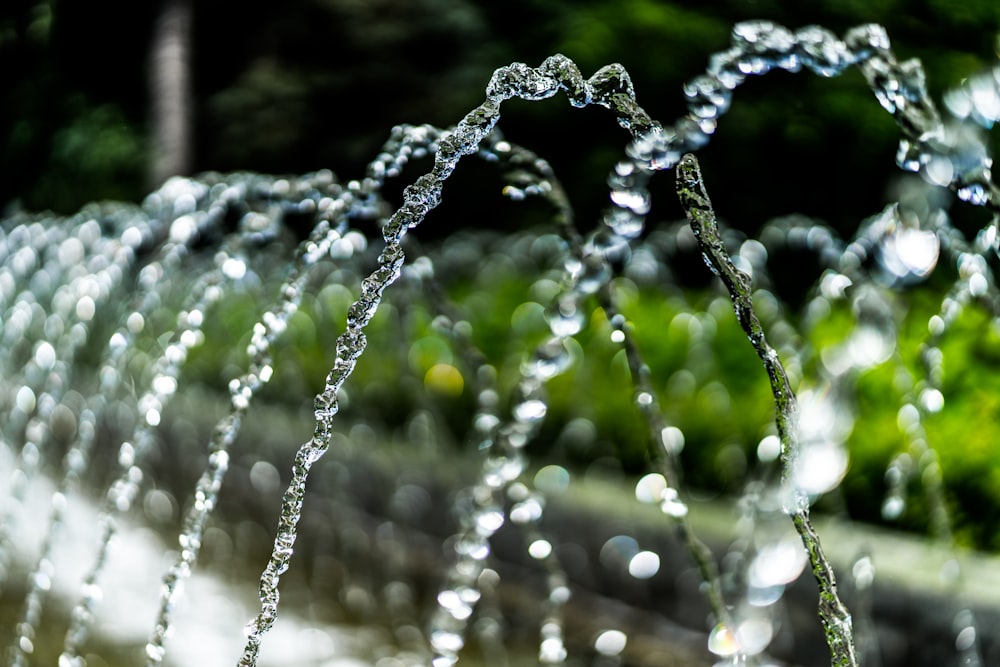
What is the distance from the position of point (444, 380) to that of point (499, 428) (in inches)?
29.4

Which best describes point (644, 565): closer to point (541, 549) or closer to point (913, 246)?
point (541, 549)

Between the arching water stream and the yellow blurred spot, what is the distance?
0.02 metres

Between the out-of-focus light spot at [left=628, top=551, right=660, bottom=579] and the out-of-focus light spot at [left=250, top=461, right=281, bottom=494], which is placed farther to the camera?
the out-of-focus light spot at [left=250, top=461, right=281, bottom=494]

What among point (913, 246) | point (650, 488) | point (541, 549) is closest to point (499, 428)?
point (650, 488)

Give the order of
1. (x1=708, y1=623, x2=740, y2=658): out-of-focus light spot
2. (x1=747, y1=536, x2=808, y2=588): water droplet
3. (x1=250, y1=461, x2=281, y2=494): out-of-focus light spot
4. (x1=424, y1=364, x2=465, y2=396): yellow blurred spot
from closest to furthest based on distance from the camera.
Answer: (x1=708, y1=623, x2=740, y2=658): out-of-focus light spot → (x1=747, y1=536, x2=808, y2=588): water droplet → (x1=424, y1=364, x2=465, y2=396): yellow blurred spot → (x1=250, y1=461, x2=281, y2=494): out-of-focus light spot

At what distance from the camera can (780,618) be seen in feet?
9.80

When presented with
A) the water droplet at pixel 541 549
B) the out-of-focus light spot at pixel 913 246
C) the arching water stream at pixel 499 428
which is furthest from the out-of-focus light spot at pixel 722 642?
the out-of-focus light spot at pixel 913 246

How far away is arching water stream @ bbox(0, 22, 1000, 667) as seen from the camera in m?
1.86

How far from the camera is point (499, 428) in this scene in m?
3.84

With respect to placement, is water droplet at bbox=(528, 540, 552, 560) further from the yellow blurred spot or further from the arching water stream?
the yellow blurred spot

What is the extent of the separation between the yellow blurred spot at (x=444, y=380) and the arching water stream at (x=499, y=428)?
0.6 inches

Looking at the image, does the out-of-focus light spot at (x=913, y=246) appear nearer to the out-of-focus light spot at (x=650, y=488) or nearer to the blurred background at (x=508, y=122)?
the blurred background at (x=508, y=122)

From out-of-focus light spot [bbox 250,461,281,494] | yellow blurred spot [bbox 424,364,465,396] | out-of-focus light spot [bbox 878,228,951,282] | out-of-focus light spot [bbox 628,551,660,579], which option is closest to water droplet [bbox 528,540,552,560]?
A: out-of-focus light spot [bbox 628,551,660,579]

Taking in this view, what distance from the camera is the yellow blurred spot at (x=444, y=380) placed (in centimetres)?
448
